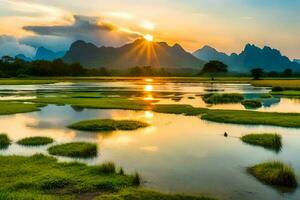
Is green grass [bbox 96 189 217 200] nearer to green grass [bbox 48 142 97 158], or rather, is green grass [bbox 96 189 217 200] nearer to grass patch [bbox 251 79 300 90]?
green grass [bbox 48 142 97 158]

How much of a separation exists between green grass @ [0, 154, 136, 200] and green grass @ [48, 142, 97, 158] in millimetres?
2976

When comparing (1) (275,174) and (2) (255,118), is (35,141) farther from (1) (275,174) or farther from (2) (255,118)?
(2) (255,118)

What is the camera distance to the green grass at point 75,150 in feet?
82.8

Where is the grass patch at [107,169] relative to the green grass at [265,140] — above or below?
above

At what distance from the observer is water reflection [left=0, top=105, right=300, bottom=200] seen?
19047mm

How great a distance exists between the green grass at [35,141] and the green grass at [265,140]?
635 inches

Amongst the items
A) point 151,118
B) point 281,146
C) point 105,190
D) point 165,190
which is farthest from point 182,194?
point 151,118

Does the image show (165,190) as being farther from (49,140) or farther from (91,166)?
(49,140)

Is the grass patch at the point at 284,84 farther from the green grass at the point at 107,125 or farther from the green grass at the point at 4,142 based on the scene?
the green grass at the point at 4,142

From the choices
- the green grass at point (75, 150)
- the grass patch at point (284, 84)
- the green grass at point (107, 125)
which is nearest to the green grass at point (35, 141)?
the green grass at point (75, 150)

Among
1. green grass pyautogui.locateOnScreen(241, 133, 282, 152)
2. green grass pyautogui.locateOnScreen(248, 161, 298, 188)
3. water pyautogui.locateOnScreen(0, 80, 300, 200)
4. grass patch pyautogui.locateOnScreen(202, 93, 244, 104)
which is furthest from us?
grass patch pyautogui.locateOnScreen(202, 93, 244, 104)

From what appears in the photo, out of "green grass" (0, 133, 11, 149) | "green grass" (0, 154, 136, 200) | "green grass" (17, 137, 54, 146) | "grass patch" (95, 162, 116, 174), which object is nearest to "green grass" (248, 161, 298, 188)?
"green grass" (0, 154, 136, 200)

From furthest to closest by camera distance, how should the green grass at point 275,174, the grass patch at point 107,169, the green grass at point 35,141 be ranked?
1. the green grass at point 35,141
2. the grass patch at point 107,169
3. the green grass at point 275,174

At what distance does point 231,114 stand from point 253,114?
9.79 feet
